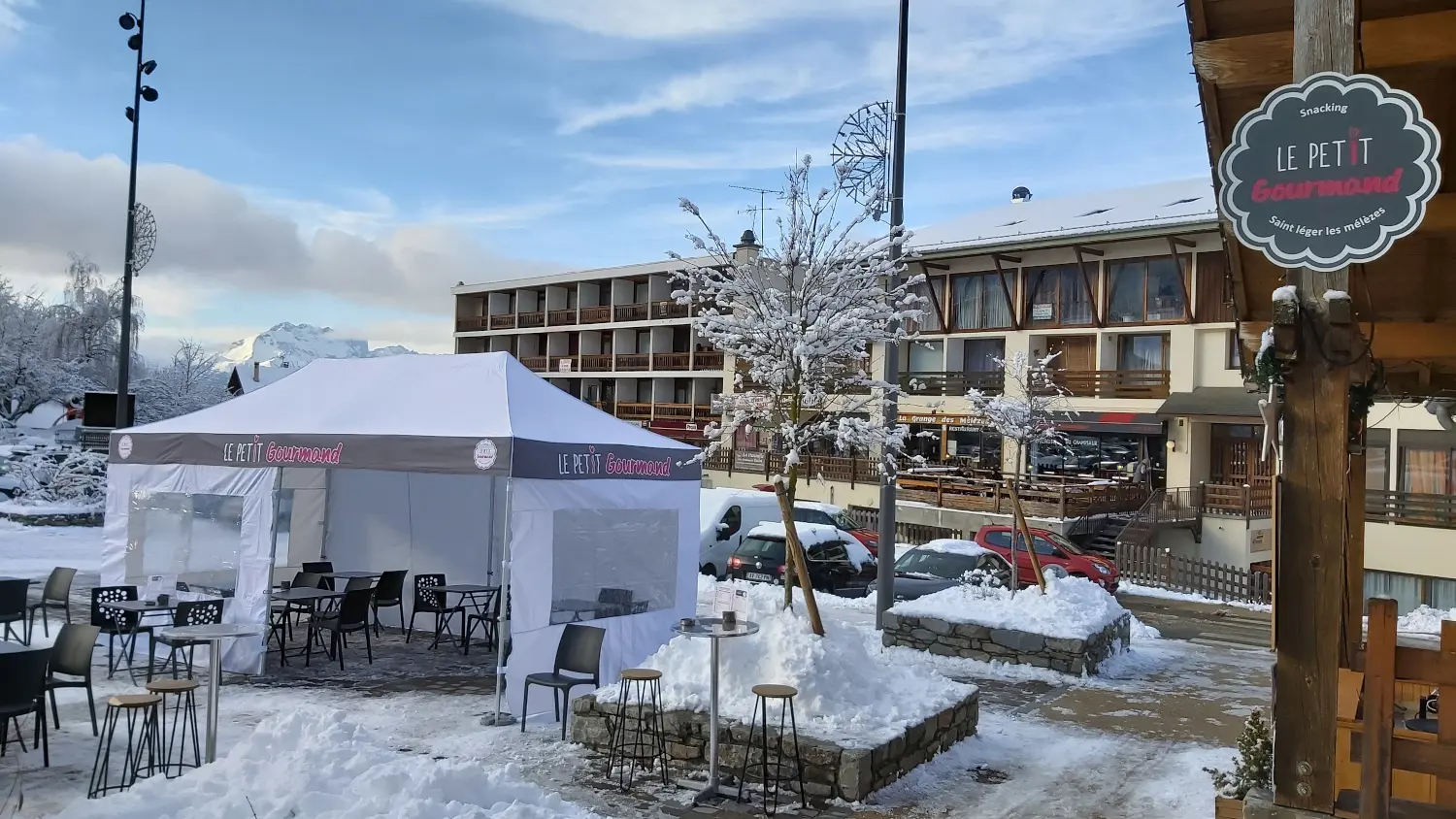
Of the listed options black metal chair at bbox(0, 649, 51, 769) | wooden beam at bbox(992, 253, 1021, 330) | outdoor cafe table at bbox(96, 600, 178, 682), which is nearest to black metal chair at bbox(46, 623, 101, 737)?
black metal chair at bbox(0, 649, 51, 769)

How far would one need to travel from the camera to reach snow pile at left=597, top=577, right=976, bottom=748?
25.3 ft

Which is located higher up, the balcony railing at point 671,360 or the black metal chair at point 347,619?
the balcony railing at point 671,360

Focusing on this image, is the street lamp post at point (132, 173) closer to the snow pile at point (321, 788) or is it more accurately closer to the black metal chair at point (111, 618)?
the black metal chair at point (111, 618)

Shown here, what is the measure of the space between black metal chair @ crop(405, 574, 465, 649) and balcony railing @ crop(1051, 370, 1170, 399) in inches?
884

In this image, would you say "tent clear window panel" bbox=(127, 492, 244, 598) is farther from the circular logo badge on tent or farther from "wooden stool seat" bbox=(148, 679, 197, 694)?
"wooden stool seat" bbox=(148, 679, 197, 694)

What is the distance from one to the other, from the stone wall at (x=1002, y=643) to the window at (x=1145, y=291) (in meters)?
19.1

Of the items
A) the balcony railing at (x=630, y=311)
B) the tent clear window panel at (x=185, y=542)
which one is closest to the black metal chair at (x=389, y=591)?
the tent clear window panel at (x=185, y=542)

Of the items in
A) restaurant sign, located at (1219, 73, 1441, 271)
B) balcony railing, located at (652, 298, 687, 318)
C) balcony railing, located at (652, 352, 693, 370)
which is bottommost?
restaurant sign, located at (1219, 73, 1441, 271)

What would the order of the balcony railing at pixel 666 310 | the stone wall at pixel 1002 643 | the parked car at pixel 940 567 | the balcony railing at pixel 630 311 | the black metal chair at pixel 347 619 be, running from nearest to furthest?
the black metal chair at pixel 347 619 → the stone wall at pixel 1002 643 → the parked car at pixel 940 567 → the balcony railing at pixel 666 310 → the balcony railing at pixel 630 311

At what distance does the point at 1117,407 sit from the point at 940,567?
15593mm

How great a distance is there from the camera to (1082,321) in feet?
103

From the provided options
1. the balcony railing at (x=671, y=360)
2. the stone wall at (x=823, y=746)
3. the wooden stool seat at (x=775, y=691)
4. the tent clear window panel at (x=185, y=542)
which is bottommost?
the stone wall at (x=823, y=746)

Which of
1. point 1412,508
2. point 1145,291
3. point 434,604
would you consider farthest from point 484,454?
point 1145,291

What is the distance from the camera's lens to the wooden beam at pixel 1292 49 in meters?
4.63
